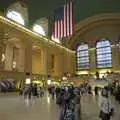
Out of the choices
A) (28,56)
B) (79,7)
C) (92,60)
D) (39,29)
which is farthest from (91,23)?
(28,56)

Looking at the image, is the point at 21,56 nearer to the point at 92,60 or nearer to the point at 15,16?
the point at 15,16

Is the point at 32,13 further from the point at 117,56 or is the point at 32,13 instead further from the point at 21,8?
the point at 117,56

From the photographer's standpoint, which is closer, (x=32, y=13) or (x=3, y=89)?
(x=3, y=89)

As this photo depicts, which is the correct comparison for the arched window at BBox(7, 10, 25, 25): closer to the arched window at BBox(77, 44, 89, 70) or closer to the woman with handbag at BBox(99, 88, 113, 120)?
the arched window at BBox(77, 44, 89, 70)

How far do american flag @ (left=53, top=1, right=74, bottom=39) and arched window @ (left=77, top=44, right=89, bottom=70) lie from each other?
19802mm

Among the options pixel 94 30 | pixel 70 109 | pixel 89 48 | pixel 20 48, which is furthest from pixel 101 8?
pixel 70 109

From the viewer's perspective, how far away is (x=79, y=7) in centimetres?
4000


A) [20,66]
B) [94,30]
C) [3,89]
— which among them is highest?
[94,30]

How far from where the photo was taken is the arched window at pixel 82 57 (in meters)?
45.9

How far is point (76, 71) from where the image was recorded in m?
46.9

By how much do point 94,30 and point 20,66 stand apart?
63.1 feet

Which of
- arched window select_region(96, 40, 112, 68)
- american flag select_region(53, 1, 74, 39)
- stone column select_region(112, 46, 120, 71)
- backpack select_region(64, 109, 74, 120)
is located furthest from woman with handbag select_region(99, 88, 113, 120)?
arched window select_region(96, 40, 112, 68)

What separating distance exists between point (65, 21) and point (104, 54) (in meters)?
21.5

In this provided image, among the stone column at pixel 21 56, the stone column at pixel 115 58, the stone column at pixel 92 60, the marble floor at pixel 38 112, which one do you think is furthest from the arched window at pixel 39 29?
the marble floor at pixel 38 112
